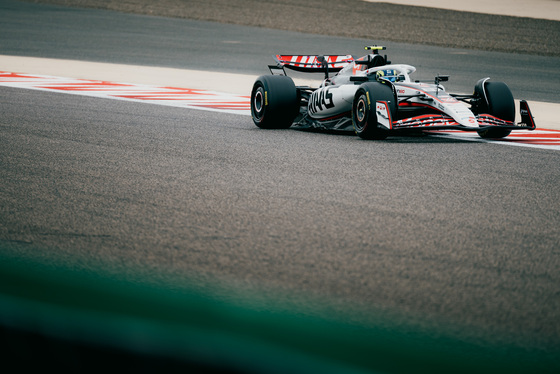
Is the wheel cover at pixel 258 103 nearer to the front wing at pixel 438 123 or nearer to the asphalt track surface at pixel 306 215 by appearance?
the asphalt track surface at pixel 306 215

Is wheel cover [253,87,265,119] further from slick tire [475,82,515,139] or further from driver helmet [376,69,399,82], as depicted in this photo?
slick tire [475,82,515,139]

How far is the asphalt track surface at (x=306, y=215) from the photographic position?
10.2 ft

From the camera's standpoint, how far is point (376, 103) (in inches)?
310

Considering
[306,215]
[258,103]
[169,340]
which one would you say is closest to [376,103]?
[258,103]

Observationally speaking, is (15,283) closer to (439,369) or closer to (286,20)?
(439,369)

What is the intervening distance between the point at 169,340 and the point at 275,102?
8.15m

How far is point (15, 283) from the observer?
1.52 m

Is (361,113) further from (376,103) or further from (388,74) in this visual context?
(388,74)

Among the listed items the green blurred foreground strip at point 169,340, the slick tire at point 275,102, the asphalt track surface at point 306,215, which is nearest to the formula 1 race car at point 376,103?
the slick tire at point 275,102

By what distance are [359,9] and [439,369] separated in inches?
1365

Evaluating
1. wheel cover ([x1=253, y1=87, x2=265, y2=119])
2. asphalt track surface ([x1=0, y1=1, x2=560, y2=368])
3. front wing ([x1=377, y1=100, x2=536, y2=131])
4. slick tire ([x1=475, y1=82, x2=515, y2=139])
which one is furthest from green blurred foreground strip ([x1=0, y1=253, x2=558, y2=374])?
wheel cover ([x1=253, y1=87, x2=265, y2=119])

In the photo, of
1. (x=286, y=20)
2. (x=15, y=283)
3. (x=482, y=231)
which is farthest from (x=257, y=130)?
(x=286, y=20)

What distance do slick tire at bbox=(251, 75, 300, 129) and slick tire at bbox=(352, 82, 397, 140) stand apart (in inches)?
45.1

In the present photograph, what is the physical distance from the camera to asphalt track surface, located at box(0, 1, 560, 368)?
3.10m
